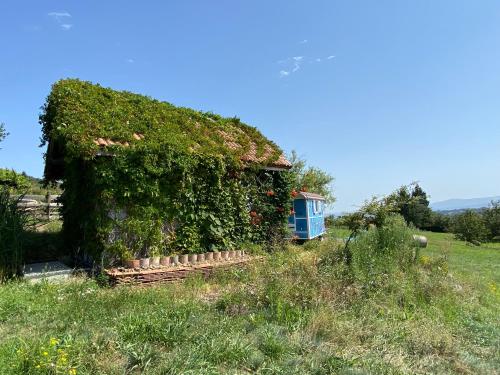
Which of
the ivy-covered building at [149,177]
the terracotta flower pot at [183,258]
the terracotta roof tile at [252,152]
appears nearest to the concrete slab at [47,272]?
the ivy-covered building at [149,177]

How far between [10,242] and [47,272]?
1.06 metres

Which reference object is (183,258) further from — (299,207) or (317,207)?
(317,207)

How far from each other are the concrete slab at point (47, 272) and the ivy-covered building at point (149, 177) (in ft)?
2.21

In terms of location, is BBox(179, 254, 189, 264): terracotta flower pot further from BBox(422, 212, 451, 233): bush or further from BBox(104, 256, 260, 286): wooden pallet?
BBox(422, 212, 451, 233): bush

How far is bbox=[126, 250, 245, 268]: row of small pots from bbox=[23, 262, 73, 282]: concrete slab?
144cm

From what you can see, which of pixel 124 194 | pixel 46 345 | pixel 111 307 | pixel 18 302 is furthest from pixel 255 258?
pixel 46 345

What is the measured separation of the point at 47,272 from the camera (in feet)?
28.8

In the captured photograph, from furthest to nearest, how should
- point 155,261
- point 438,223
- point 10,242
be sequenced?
point 438,223
point 155,261
point 10,242

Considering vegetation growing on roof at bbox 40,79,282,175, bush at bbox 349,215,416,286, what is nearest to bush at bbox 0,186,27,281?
vegetation growing on roof at bbox 40,79,282,175

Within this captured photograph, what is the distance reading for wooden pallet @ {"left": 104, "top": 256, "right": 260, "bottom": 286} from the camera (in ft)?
28.1

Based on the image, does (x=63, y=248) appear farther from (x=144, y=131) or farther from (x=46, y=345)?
(x=46, y=345)

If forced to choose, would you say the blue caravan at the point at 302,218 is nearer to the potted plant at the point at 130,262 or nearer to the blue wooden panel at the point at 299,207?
the blue wooden panel at the point at 299,207

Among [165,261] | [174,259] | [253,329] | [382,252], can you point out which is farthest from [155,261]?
[382,252]

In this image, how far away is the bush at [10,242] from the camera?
8.43 meters
